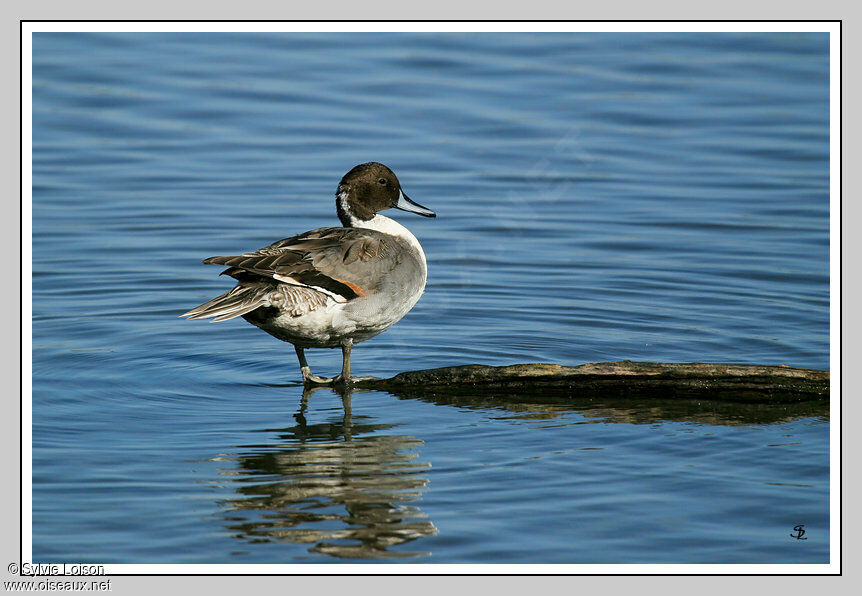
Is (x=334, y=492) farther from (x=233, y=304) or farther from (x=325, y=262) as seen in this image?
(x=325, y=262)

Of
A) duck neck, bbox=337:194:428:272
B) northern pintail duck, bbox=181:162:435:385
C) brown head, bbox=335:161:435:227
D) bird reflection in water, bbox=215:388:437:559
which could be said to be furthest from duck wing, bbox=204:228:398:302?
bird reflection in water, bbox=215:388:437:559

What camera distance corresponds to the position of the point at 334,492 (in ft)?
17.9

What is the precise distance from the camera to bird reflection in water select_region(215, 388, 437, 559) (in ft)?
16.4

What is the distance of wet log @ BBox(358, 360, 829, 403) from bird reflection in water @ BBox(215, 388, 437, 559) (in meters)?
0.63

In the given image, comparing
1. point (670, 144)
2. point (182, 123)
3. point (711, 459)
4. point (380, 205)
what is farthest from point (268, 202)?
point (711, 459)

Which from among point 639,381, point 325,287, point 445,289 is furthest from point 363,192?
point 639,381

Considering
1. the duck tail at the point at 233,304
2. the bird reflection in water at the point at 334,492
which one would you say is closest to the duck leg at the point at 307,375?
the duck tail at the point at 233,304

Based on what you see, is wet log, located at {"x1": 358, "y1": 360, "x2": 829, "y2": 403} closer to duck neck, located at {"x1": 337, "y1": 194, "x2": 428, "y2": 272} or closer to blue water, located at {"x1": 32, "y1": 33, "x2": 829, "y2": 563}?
blue water, located at {"x1": 32, "y1": 33, "x2": 829, "y2": 563}

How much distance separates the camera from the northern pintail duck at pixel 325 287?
22.2 ft

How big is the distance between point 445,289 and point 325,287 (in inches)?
116

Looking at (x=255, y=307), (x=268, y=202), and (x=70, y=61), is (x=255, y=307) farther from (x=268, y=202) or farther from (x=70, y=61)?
(x=70, y=61)

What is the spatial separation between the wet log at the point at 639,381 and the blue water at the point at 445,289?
10 centimetres

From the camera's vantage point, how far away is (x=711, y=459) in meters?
5.93

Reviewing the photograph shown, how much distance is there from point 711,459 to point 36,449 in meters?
3.51
